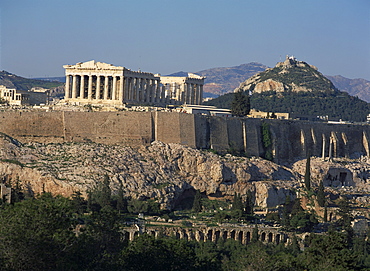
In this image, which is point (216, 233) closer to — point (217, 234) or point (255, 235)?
point (217, 234)

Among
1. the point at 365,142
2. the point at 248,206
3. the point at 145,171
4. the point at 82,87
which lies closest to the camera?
the point at 145,171

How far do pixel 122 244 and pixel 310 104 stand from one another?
83.6m

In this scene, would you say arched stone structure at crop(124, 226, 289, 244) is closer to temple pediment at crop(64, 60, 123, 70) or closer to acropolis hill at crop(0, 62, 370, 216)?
acropolis hill at crop(0, 62, 370, 216)

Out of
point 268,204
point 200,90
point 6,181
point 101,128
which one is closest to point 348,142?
point 200,90

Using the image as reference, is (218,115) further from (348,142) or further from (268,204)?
(348,142)

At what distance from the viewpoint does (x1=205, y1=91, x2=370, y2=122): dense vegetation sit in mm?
142250

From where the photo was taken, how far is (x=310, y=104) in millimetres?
145875

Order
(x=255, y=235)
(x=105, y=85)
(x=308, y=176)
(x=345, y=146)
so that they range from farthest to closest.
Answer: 1. (x=345, y=146)
2. (x=105, y=85)
3. (x=308, y=176)
4. (x=255, y=235)

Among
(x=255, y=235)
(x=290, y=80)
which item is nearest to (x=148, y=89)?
(x=255, y=235)

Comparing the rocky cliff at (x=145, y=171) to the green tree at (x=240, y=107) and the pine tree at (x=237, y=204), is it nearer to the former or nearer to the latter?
the pine tree at (x=237, y=204)

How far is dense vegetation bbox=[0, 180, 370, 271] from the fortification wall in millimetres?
8250

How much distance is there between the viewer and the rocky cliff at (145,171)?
79812mm

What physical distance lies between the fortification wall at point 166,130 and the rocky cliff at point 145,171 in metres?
1.23

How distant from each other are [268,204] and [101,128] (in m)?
15.8
